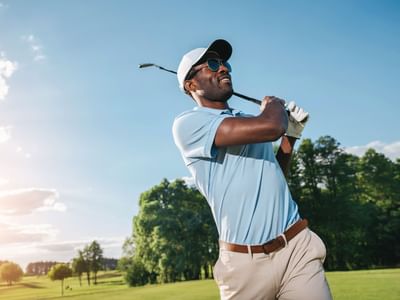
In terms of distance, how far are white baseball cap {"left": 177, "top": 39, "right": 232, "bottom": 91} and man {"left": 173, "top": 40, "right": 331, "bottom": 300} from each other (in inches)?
19.4

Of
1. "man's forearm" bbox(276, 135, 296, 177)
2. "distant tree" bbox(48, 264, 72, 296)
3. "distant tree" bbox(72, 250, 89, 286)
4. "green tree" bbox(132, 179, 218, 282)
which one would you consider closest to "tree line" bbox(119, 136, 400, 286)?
"green tree" bbox(132, 179, 218, 282)

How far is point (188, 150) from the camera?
3.23 meters

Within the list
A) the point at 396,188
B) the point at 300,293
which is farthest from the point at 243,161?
the point at 396,188

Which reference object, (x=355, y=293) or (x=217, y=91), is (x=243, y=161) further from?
(x=355, y=293)

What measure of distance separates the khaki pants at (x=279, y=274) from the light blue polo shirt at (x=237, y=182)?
0.12m

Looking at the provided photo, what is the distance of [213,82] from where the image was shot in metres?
3.49

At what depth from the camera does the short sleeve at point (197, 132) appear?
3.06 meters

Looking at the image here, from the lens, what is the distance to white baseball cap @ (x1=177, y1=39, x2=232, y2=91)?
11.6 feet

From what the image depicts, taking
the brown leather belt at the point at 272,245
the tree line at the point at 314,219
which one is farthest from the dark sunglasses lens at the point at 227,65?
the tree line at the point at 314,219

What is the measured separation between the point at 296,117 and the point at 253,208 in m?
0.99

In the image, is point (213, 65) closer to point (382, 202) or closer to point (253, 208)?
point (253, 208)

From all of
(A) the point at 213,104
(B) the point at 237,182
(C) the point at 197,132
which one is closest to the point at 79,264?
(A) the point at 213,104

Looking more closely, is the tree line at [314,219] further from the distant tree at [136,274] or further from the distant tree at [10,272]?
the distant tree at [10,272]

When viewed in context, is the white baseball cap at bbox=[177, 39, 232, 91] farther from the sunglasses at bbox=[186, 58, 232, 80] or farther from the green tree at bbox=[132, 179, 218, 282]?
the green tree at bbox=[132, 179, 218, 282]
